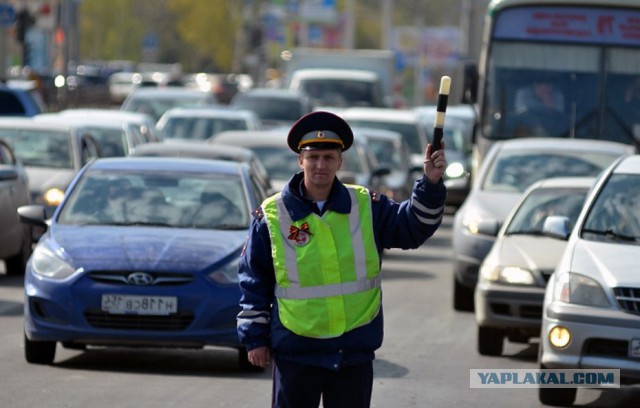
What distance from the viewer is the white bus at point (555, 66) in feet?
76.5

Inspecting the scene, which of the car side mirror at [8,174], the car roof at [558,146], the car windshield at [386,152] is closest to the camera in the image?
the car side mirror at [8,174]

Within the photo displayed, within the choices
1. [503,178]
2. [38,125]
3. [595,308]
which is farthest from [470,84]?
[595,308]

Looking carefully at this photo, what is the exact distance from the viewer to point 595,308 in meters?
10.5

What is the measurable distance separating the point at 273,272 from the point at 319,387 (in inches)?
18.5

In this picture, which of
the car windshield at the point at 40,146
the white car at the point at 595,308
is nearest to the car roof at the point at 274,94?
the car windshield at the point at 40,146

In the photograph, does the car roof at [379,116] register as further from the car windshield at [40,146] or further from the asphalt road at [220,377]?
the asphalt road at [220,377]

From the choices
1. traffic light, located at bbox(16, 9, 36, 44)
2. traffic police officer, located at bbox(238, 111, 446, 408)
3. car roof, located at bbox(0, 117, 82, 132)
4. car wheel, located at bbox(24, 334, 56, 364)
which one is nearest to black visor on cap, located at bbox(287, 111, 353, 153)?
traffic police officer, located at bbox(238, 111, 446, 408)

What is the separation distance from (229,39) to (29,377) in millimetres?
101916

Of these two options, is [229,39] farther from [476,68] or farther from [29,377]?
[29,377]

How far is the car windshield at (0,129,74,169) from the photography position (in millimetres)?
21117

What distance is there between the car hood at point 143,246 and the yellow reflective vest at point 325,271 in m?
4.96

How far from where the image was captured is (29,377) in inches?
452

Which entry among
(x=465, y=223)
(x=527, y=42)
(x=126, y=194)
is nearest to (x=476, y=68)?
(x=527, y=42)

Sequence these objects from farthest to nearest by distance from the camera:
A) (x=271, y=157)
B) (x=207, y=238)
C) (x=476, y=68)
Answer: (x=476, y=68) < (x=271, y=157) < (x=207, y=238)
